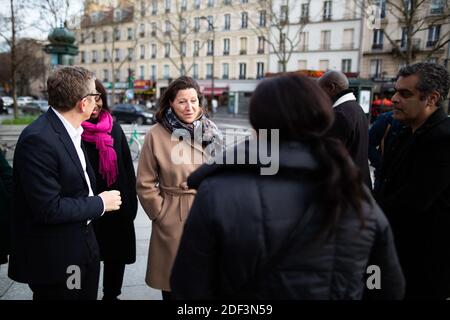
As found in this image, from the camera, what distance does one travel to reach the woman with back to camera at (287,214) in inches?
47.8

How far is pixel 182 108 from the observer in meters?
2.63

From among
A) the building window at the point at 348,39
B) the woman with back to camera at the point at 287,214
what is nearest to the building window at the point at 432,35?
the building window at the point at 348,39

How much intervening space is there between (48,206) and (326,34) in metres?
39.7

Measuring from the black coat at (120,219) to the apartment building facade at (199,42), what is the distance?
35.2m

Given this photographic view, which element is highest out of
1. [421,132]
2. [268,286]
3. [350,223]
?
[421,132]

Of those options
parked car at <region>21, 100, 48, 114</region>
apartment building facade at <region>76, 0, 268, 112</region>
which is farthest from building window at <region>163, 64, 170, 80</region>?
parked car at <region>21, 100, 48, 114</region>

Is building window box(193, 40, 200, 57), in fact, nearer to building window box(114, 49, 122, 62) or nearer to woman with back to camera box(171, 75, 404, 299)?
building window box(114, 49, 122, 62)

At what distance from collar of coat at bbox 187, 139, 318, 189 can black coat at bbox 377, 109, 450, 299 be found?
110 centimetres

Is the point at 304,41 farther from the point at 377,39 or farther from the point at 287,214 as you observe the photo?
the point at 287,214

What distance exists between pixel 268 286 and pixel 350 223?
366mm

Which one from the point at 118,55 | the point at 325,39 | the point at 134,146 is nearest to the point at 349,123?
the point at 134,146

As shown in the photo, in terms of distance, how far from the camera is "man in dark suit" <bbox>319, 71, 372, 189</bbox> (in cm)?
305
